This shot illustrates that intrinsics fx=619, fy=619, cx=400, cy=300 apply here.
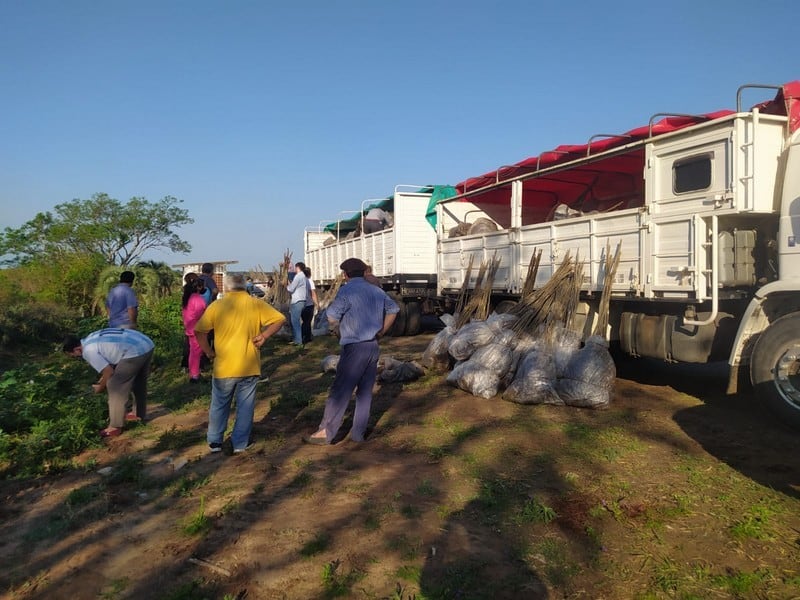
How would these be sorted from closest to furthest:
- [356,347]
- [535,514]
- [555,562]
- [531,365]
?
[555,562] < [535,514] < [356,347] < [531,365]

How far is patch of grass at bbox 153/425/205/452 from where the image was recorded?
543cm

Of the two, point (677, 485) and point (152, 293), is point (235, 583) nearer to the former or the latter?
point (677, 485)

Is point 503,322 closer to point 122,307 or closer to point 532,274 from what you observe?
point 532,274

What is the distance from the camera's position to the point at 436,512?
377 centimetres

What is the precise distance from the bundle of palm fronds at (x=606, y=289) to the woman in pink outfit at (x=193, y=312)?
4.93 m

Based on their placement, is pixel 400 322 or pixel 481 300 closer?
pixel 481 300

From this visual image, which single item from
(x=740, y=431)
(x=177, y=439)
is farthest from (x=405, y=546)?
(x=740, y=431)

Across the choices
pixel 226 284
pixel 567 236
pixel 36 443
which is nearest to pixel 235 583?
pixel 226 284

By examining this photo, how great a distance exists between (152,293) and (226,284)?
13.1 m

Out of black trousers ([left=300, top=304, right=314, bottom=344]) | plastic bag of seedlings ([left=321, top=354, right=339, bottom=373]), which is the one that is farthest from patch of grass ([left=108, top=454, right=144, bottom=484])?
black trousers ([left=300, top=304, right=314, bottom=344])

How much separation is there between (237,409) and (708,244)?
15.1ft

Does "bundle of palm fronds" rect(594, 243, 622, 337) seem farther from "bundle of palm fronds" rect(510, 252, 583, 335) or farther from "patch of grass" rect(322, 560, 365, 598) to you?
"patch of grass" rect(322, 560, 365, 598)

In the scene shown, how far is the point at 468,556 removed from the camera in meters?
3.21

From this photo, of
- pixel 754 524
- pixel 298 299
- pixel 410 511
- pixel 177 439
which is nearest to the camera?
pixel 754 524
